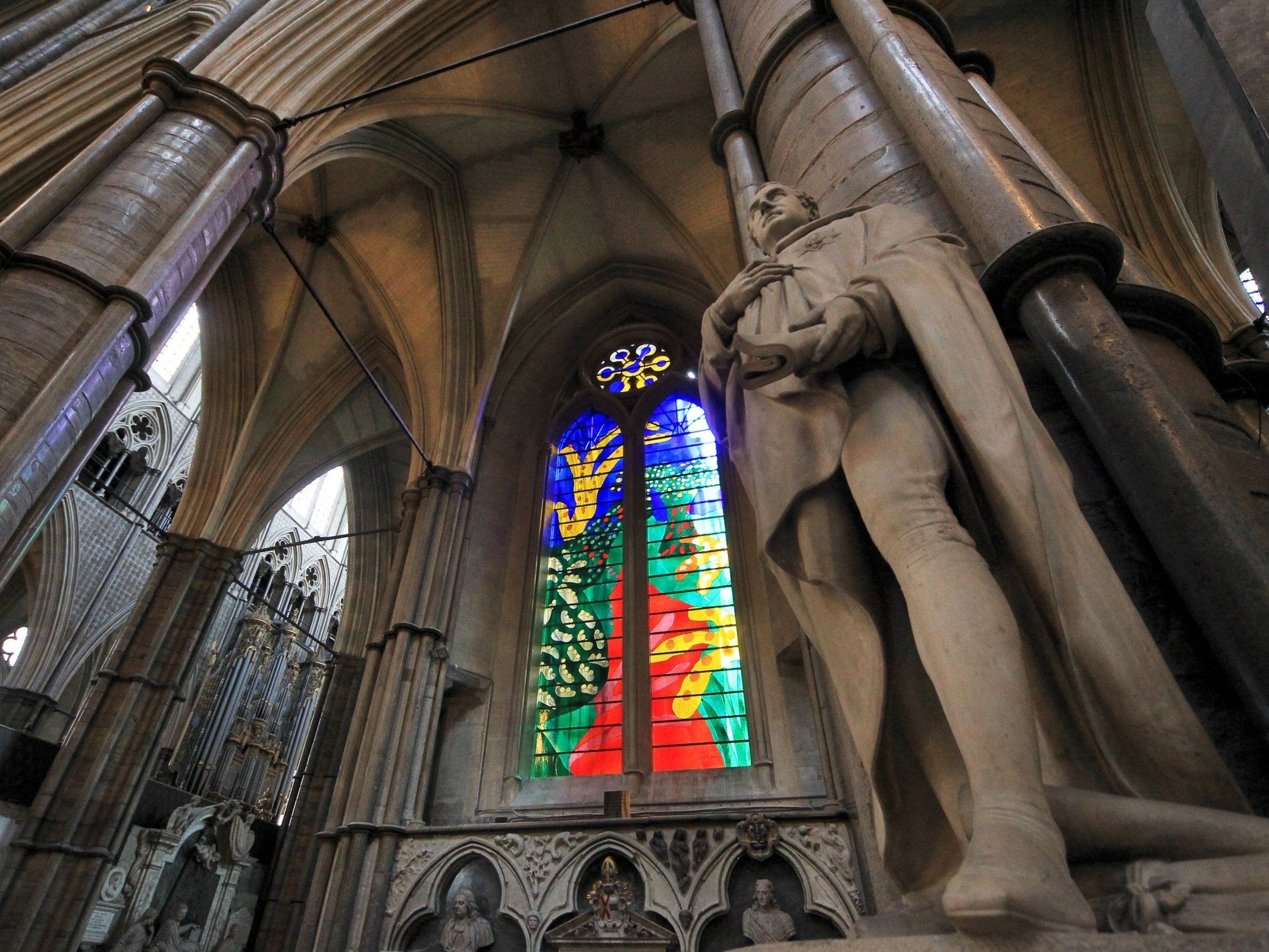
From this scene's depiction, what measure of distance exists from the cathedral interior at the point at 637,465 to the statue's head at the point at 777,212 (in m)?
0.01

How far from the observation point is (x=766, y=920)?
184 inches

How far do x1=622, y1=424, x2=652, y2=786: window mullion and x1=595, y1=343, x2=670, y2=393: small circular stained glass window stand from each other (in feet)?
2.35

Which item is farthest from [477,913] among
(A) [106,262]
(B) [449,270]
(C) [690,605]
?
(B) [449,270]

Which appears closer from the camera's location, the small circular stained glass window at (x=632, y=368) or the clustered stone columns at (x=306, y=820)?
the clustered stone columns at (x=306, y=820)

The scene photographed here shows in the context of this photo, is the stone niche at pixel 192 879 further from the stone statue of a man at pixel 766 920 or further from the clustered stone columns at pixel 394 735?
the stone statue of a man at pixel 766 920

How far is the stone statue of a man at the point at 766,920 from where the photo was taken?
4.58m

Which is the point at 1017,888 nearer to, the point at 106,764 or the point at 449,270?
the point at 106,764

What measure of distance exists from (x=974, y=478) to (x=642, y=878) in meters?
4.64

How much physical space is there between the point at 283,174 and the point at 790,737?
19.4ft

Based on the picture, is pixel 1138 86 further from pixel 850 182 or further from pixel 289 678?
pixel 289 678

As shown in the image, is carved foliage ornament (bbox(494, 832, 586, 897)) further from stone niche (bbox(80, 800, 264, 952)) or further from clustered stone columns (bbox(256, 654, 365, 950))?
stone niche (bbox(80, 800, 264, 952))

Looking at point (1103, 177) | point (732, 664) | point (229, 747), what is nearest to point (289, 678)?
point (229, 747)

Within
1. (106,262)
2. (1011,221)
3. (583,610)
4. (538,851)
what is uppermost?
(583,610)

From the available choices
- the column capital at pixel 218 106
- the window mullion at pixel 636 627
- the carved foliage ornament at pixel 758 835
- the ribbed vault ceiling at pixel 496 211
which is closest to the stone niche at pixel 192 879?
the ribbed vault ceiling at pixel 496 211
